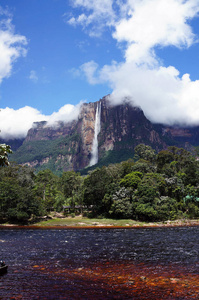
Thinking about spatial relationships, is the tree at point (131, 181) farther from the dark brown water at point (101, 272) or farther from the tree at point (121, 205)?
the dark brown water at point (101, 272)

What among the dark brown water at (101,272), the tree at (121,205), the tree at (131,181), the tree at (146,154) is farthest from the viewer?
the tree at (146,154)

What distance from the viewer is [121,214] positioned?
68.1m

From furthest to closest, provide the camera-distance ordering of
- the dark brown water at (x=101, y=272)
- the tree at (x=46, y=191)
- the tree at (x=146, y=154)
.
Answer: the tree at (x=146, y=154)
the tree at (x=46, y=191)
the dark brown water at (x=101, y=272)

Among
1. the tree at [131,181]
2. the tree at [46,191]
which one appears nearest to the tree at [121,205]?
the tree at [131,181]

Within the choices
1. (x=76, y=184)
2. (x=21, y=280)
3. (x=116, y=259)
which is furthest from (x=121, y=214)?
(x=21, y=280)

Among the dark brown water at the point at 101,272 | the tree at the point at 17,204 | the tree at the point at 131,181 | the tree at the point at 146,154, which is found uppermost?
the tree at the point at 146,154

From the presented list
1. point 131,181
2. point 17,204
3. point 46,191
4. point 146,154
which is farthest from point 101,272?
point 146,154

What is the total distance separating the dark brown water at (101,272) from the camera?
47.0 feet

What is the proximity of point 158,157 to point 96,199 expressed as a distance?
38966mm

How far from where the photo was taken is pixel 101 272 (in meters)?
18.4

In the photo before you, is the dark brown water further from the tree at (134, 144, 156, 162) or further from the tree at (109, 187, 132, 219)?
the tree at (134, 144, 156, 162)

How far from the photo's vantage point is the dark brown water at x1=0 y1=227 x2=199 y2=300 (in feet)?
47.0

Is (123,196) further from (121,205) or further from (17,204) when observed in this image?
(17,204)

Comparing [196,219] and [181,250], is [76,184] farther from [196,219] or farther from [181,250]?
[181,250]
